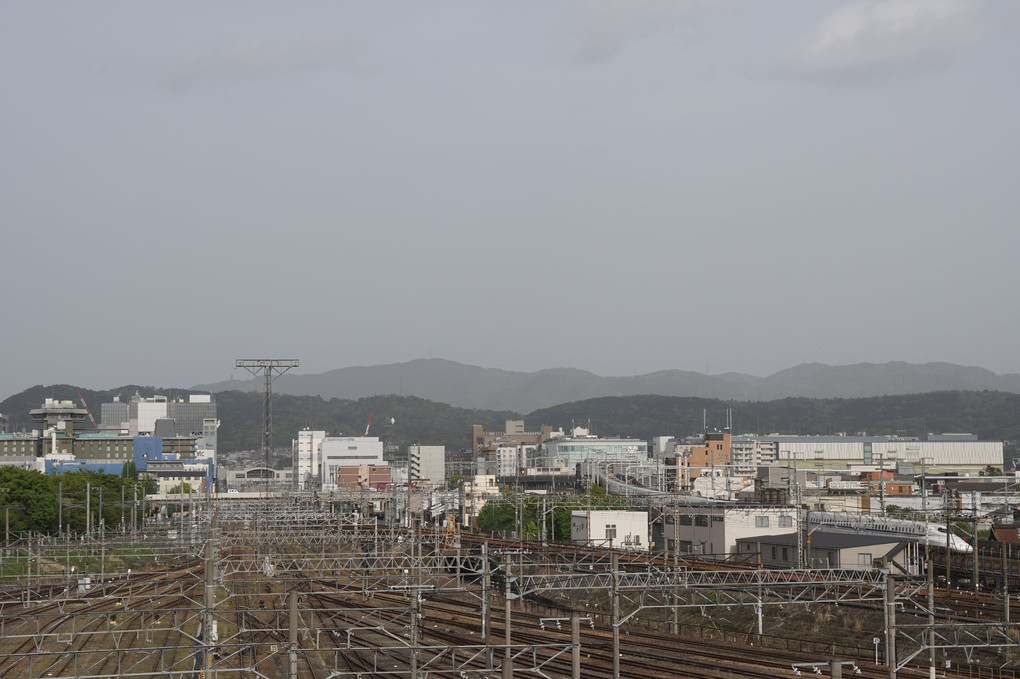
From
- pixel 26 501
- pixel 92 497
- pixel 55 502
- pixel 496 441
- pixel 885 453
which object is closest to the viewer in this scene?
pixel 26 501

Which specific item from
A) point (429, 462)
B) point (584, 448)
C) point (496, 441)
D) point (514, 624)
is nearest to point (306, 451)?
point (429, 462)

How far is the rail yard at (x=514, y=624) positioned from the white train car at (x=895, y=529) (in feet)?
4.70

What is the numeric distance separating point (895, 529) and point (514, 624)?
61.2 ft

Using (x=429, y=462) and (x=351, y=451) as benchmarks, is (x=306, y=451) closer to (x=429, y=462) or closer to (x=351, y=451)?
(x=351, y=451)

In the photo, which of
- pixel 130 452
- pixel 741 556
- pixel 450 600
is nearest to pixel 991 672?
pixel 450 600

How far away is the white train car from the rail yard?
143 cm

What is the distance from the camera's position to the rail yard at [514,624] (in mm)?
17266

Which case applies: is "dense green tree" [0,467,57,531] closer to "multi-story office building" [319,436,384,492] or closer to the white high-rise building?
"multi-story office building" [319,436,384,492]

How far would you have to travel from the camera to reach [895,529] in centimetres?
3762

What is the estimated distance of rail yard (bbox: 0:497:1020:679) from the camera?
17266 mm

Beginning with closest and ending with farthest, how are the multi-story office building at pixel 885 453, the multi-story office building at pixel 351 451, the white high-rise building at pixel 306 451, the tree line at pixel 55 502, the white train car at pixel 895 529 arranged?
the white train car at pixel 895 529 < the tree line at pixel 55 502 < the multi-story office building at pixel 885 453 < the multi-story office building at pixel 351 451 < the white high-rise building at pixel 306 451

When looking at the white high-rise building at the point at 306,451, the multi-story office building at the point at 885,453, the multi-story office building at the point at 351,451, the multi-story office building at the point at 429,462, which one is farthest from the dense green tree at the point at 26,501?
the white high-rise building at the point at 306,451

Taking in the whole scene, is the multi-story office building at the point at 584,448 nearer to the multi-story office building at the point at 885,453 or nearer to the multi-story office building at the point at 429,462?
the multi-story office building at the point at 429,462

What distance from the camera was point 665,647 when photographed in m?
22.3
